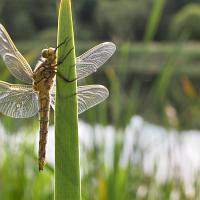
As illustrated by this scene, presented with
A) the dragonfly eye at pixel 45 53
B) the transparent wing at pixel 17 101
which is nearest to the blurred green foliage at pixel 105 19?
the transparent wing at pixel 17 101

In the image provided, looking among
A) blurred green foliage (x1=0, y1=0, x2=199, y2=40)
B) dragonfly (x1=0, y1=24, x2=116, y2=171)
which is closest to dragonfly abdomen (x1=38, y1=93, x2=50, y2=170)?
dragonfly (x1=0, y1=24, x2=116, y2=171)

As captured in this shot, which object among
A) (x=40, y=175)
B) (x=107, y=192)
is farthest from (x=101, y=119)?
(x=107, y=192)

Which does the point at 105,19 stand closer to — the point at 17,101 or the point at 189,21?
the point at 189,21

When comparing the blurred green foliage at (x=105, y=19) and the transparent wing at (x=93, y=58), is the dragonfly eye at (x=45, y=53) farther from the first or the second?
the blurred green foliage at (x=105, y=19)

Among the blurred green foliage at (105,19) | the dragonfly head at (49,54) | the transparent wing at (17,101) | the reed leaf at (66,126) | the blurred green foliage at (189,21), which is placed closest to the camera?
the reed leaf at (66,126)

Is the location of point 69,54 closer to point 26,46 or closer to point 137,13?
point 26,46

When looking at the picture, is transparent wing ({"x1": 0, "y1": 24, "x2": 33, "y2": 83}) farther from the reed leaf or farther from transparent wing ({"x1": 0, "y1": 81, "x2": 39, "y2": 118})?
the reed leaf

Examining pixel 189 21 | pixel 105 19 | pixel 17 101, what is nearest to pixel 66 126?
pixel 17 101

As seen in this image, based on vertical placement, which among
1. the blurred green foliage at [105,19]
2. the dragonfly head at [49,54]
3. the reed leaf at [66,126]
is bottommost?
the reed leaf at [66,126]
